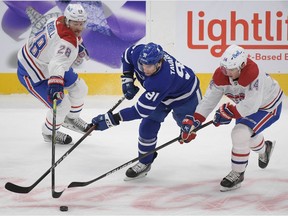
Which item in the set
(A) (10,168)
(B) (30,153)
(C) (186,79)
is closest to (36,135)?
(B) (30,153)

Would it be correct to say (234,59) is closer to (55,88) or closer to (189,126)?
(189,126)

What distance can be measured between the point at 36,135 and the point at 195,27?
A: 2.18 m

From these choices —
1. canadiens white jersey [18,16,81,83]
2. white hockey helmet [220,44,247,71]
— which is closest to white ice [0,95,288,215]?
canadiens white jersey [18,16,81,83]

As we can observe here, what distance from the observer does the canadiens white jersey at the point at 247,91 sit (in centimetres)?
399

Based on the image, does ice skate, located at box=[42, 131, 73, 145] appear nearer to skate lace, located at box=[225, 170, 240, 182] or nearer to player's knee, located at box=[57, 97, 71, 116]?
player's knee, located at box=[57, 97, 71, 116]

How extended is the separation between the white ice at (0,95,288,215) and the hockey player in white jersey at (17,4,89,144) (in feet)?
0.74

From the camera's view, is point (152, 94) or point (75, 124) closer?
point (152, 94)

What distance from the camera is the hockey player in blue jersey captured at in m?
4.03

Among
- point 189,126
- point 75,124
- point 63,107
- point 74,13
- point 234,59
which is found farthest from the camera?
point 75,124

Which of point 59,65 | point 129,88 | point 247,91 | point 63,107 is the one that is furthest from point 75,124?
point 247,91

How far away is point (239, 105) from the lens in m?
4.04

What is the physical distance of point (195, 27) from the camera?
23.1ft

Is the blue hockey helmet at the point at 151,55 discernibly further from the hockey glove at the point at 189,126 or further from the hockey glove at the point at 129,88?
the hockey glove at the point at 129,88

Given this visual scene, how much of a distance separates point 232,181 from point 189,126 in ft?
1.34
